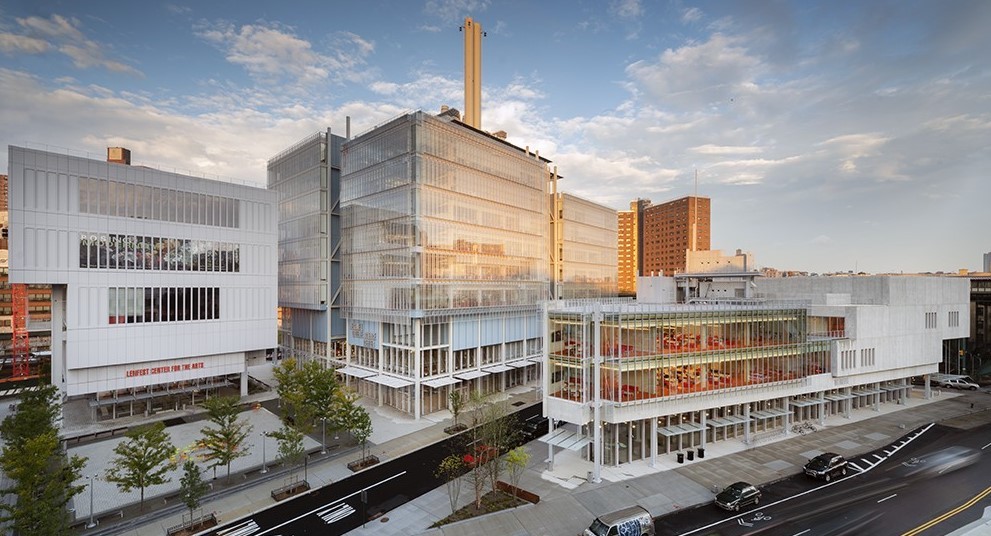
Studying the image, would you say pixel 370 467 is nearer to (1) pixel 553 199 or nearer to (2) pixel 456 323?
(2) pixel 456 323

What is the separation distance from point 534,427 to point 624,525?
22.8m

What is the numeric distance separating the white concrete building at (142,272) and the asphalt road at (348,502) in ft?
100

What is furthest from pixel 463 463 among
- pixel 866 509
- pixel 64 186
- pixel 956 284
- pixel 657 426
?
pixel 956 284

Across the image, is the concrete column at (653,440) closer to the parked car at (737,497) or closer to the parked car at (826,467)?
the parked car at (737,497)

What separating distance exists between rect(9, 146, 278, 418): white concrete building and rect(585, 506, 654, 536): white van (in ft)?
160

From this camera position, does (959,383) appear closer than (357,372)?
No

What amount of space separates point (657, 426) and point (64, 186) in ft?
199

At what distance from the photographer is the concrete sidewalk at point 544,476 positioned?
2941 centimetres

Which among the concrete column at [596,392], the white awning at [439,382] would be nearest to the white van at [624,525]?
the concrete column at [596,392]

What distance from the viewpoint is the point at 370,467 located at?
125 feet

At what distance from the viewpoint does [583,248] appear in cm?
8581

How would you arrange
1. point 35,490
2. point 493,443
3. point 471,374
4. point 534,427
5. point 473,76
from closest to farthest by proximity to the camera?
point 35,490, point 493,443, point 534,427, point 471,374, point 473,76

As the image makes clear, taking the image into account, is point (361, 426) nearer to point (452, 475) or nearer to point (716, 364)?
point (452, 475)

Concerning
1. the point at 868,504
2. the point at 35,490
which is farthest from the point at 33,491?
the point at 868,504
